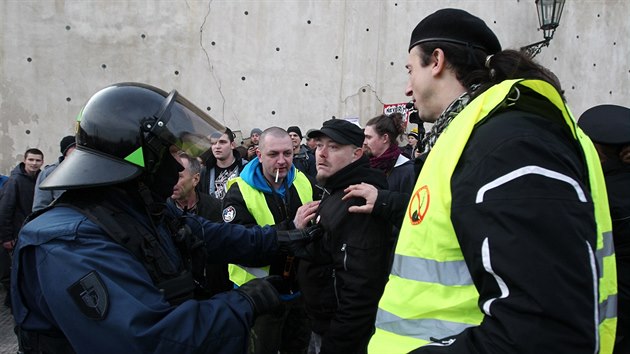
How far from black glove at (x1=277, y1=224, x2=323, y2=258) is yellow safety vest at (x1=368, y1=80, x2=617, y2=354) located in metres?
1.35

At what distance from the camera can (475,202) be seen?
1.09m

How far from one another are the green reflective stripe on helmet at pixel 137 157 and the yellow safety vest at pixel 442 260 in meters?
1.04

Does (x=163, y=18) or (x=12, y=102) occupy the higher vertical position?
(x=163, y=18)

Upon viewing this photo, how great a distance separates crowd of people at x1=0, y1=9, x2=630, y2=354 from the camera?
102cm

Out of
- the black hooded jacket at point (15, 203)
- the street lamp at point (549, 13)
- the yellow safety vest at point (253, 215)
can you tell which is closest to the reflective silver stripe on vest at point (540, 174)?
the yellow safety vest at point (253, 215)

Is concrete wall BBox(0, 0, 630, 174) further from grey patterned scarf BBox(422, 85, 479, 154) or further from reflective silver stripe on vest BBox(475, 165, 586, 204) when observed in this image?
reflective silver stripe on vest BBox(475, 165, 586, 204)

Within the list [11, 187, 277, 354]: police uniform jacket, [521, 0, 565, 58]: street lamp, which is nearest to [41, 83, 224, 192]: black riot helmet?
[11, 187, 277, 354]: police uniform jacket

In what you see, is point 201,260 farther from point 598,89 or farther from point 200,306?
point 598,89

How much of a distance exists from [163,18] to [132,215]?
10.4 m

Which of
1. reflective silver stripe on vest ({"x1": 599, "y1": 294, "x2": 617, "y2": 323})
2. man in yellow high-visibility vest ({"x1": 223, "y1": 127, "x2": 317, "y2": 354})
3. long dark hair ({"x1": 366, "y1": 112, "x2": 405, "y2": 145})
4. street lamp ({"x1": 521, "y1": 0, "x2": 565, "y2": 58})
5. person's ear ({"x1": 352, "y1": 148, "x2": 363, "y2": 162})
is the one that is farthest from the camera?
street lamp ({"x1": 521, "y1": 0, "x2": 565, "y2": 58})

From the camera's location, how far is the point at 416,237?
125 cm

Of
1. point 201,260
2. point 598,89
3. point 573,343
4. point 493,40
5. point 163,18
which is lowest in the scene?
point 201,260

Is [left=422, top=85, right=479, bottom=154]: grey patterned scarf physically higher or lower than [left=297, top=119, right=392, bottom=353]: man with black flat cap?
Result: higher

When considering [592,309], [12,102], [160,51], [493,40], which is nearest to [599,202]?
[592,309]
